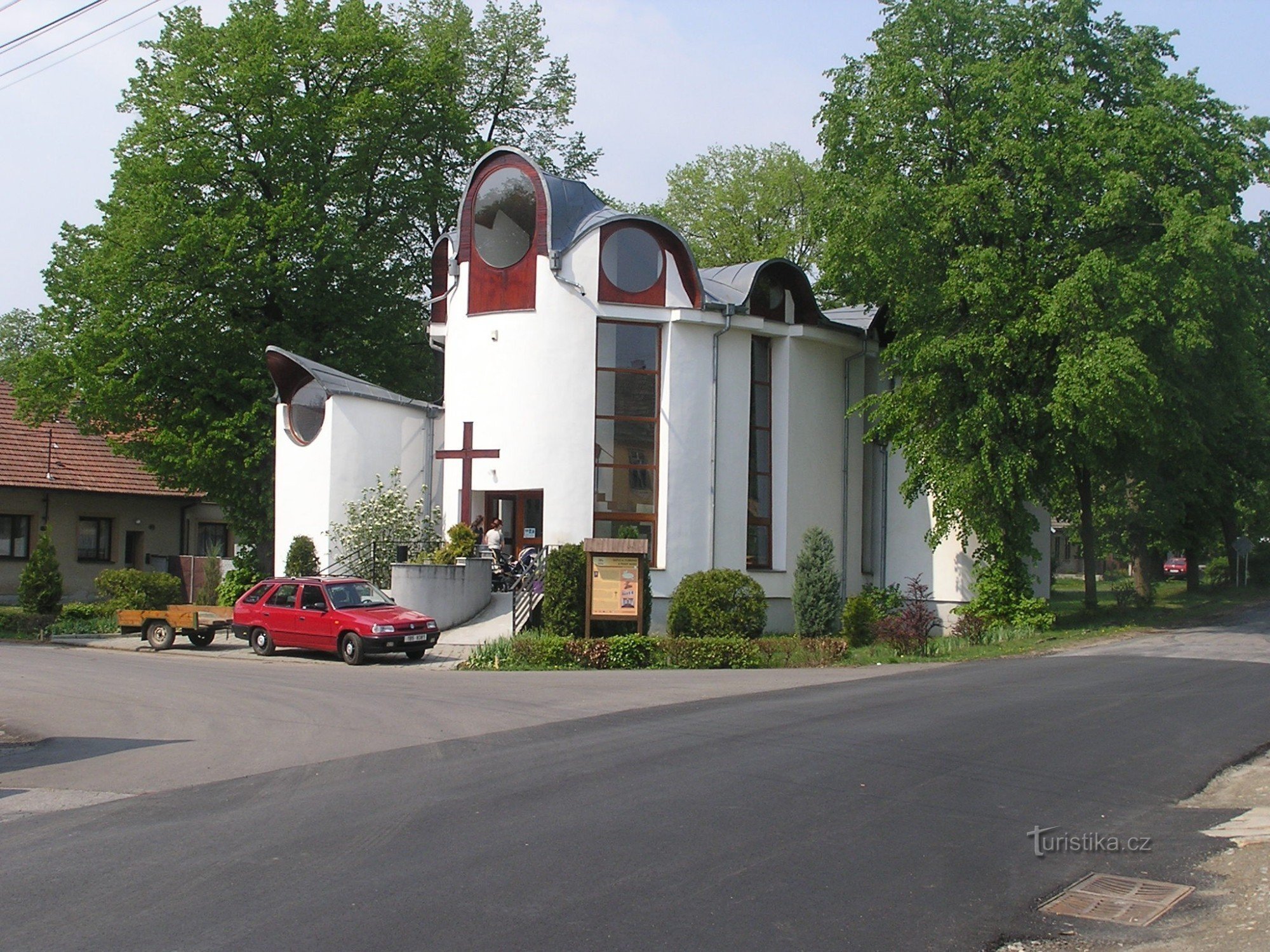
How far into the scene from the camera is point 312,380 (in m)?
31.4

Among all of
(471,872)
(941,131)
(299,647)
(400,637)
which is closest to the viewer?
(471,872)

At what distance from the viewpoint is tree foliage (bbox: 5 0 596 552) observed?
33.6m

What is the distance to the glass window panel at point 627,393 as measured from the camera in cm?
2823

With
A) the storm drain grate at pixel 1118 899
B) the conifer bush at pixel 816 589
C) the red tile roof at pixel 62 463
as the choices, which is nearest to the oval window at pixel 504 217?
the conifer bush at pixel 816 589

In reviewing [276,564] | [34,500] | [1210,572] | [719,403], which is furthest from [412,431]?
[1210,572]

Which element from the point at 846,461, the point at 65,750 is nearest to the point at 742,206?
the point at 846,461

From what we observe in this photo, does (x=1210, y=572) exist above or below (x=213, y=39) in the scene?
below

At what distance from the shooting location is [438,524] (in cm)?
2991

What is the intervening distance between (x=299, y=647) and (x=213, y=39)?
2051cm

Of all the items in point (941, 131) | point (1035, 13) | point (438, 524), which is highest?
point (1035, 13)

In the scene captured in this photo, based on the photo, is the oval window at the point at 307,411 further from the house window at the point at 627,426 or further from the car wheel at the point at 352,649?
the car wheel at the point at 352,649

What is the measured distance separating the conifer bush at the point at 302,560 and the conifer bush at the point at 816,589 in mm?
11679

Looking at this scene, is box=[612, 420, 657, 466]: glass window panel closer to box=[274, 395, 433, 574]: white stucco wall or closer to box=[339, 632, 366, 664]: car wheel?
box=[274, 395, 433, 574]: white stucco wall

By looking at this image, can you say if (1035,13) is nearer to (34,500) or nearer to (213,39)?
(213,39)
